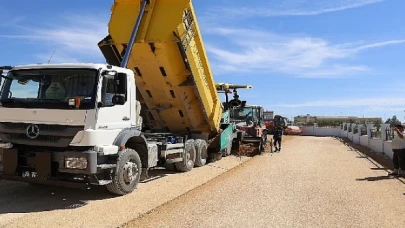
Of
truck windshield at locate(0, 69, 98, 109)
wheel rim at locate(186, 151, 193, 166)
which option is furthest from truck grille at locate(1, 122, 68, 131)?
wheel rim at locate(186, 151, 193, 166)

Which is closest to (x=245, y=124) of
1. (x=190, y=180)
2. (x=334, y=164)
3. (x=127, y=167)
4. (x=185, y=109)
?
(x=334, y=164)

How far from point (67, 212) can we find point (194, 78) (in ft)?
17.6

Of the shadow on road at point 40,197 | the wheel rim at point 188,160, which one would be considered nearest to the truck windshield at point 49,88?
the shadow on road at point 40,197

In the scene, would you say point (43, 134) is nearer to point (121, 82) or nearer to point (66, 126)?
point (66, 126)

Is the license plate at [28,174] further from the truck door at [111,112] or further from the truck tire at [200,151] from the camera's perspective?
the truck tire at [200,151]

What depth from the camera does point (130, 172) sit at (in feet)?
26.5

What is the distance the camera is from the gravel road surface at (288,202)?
625 cm

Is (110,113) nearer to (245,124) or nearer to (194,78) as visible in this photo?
(194,78)

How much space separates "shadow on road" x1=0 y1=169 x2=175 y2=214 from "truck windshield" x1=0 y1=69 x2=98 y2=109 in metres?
1.75

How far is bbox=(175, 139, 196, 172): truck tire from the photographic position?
11.6m

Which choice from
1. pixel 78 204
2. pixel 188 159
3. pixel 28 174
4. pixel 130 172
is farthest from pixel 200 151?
pixel 28 174

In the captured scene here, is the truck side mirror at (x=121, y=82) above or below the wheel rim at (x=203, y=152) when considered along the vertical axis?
above

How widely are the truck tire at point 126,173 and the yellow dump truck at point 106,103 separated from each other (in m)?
0.02

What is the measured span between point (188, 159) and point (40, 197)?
5042 millimetres
